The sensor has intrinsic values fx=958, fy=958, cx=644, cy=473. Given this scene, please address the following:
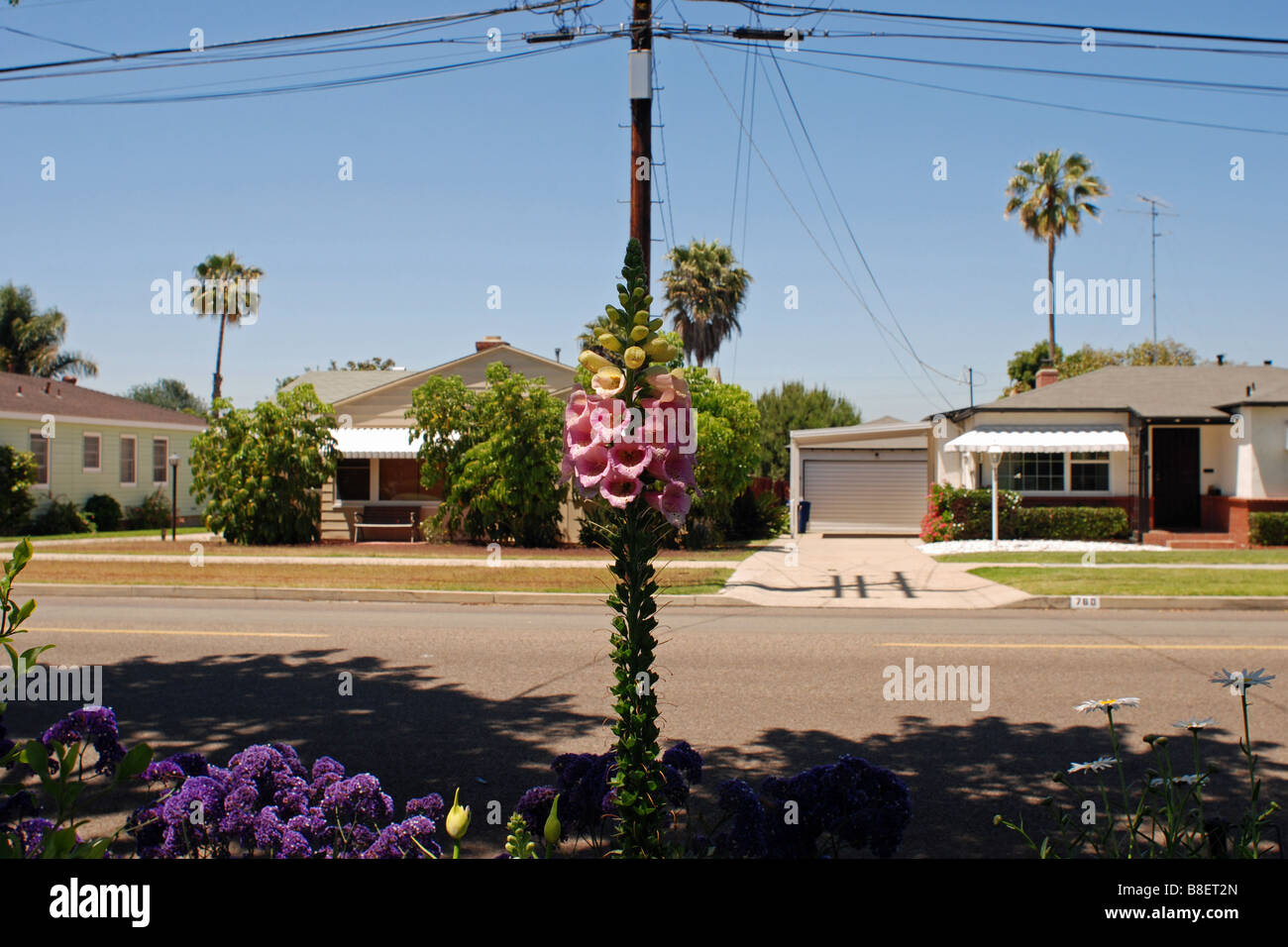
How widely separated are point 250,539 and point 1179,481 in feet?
76.0

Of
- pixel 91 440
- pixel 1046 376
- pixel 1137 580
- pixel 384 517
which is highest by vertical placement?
pixel 1046 376

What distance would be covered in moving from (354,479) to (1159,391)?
21521 mm

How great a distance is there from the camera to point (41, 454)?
1105 inches

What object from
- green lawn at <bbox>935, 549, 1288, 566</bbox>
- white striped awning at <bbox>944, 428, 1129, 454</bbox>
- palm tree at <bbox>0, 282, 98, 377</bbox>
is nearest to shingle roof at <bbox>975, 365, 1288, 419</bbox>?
white striped awning at <bbox>944, 428, 1129, 454</bbox>

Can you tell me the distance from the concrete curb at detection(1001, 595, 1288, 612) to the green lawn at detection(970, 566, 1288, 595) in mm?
352

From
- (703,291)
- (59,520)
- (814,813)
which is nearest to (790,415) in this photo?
(703,291)

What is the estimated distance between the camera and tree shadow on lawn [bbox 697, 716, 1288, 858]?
14.7 feet

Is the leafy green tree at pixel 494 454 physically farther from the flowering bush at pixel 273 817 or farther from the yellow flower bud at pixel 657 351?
the yellow flower bud at pixel 657 351

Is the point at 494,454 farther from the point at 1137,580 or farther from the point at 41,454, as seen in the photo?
the point at 41,454

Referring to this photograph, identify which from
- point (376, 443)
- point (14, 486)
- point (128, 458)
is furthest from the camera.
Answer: point (128, 458)

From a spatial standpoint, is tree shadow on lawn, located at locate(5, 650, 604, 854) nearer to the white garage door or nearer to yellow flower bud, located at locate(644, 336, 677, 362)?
yellow flower bud, located at locate(644, 336, 677, 362)

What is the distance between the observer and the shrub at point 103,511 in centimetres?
2917

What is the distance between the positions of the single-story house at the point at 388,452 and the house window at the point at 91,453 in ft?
31.9

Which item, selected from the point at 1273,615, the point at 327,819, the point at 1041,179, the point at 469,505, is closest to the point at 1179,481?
the point at 1273,615
